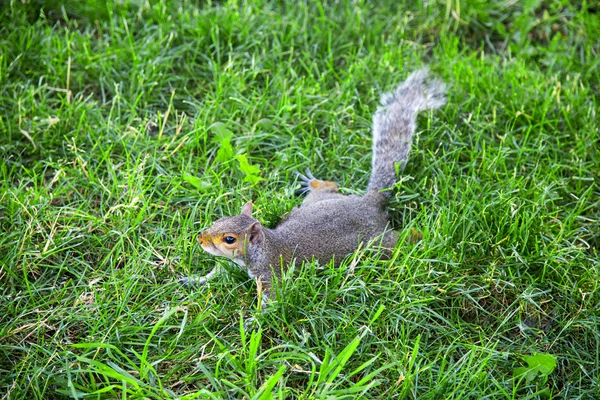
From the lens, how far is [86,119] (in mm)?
3656

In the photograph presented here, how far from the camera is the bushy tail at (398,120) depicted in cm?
343

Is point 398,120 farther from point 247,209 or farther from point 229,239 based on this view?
point 229,239

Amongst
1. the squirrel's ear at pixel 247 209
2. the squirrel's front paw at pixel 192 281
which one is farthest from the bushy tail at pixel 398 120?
the squirrel's front paw at pixel 192 281

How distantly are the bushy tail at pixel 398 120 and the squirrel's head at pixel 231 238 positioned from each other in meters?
0.73

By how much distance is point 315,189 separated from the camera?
11.4 ft

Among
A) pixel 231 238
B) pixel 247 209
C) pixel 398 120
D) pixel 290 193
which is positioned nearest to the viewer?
pixel 231 238

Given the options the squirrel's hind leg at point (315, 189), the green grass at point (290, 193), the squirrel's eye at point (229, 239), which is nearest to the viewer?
the green grass at point (290, 193)

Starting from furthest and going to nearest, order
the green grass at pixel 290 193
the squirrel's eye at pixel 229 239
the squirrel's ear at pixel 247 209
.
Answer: the squirrel's ear at pixel 247 209
the squirrel's eye at pixel 229 239
the green grass at pixel 290 193

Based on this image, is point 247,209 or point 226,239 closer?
point 226,239

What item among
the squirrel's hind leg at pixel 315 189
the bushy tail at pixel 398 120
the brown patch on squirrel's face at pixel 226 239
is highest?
the bushy tail at pixel 398 120

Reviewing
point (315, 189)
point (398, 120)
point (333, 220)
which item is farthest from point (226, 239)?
point (398, 120)

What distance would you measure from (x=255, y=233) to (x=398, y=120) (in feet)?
3.64

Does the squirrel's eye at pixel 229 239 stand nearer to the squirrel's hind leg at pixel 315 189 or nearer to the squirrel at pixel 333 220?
the squirrel at pixel 333 220

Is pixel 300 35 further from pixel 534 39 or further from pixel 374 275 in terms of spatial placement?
pixel 374 275
